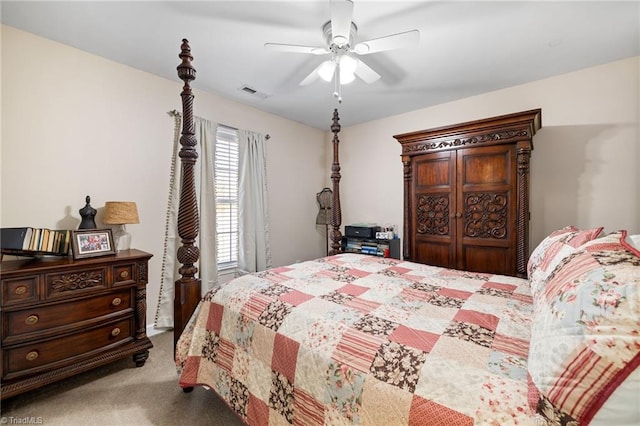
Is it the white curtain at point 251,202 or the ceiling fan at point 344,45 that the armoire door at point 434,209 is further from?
the white curtain at point 251,202

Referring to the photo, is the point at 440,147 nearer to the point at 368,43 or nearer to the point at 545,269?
the point at 368,43

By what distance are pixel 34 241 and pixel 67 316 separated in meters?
0.55

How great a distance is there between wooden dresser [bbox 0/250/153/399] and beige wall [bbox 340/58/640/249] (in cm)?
374

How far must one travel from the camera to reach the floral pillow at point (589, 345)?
23.0 inches

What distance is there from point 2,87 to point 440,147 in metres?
3.66

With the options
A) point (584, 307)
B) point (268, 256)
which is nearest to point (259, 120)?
point (268, 256)

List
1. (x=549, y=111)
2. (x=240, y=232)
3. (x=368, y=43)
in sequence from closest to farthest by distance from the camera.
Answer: (x=368, y=43) → (x=549, y=111) → (x=240, y=232)

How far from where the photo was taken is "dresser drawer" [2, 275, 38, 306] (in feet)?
5.15

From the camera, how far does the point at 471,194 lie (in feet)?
8.83

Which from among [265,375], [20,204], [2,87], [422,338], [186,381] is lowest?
[186,381]

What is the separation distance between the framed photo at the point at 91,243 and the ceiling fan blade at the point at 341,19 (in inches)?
87.7

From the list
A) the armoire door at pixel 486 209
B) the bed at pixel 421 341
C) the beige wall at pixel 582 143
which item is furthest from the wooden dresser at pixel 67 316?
the beige wall at pixel 582 143

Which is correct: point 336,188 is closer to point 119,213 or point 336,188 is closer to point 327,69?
point 327,69

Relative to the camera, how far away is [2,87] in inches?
75.4
